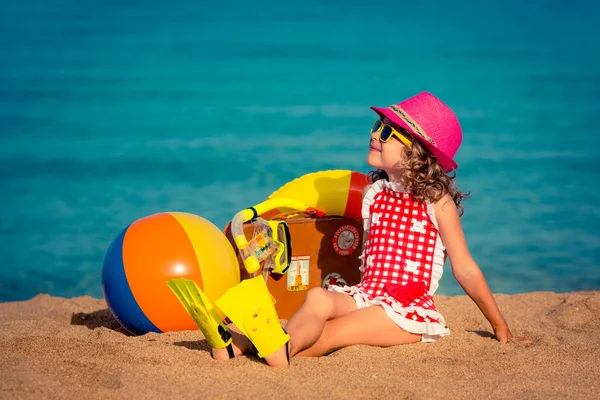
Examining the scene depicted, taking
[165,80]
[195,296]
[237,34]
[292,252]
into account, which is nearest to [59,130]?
[165,80]

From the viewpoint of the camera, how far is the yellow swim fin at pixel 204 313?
128 inches

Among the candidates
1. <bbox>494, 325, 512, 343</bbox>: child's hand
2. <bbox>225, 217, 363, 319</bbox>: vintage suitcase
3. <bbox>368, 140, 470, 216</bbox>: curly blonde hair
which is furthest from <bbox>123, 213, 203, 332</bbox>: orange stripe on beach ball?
<bbox>494, 325, 512, 343</bbox>: child's hand

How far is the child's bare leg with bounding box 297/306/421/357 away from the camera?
357cm

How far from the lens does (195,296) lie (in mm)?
3281

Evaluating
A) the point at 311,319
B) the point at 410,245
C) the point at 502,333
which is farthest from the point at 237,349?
the point at 502,333

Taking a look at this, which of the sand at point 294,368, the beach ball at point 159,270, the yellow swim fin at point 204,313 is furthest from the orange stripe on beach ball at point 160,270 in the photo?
the yellow swim fin at point 204,313

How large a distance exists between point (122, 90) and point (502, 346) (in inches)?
367

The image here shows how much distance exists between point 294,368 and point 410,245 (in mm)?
951

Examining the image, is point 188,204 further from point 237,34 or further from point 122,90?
point 237,34

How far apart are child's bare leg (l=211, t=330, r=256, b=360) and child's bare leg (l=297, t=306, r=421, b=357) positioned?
277 mm

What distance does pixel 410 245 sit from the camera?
3895 mm

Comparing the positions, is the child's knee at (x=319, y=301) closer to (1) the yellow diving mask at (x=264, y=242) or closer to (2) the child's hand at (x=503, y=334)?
(1) the yellow diving mask at (x=264, y=242)

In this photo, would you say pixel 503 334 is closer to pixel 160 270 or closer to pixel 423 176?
pixel 423 176

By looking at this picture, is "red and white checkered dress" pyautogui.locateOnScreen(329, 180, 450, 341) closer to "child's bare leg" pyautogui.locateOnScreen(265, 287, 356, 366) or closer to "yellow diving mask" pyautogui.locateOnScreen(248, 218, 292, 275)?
"child's bare leg" pyautogui.locateOnScreen(265, 287, 356, 366)
